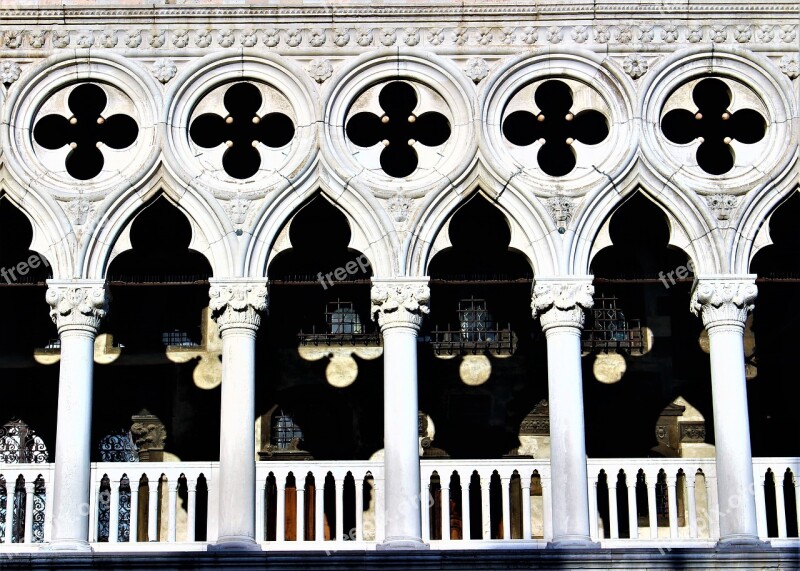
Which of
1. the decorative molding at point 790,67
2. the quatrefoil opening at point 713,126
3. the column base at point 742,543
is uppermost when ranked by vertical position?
the decorative molding at point 790,67

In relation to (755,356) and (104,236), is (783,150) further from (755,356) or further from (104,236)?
(104,236)

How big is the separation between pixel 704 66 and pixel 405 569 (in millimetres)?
7204

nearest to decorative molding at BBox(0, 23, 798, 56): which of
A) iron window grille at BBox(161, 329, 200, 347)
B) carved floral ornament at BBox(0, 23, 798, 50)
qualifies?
carved floral ornament at BBox(0, 23, 798, 50)

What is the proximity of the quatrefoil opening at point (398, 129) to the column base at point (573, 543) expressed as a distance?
203 inches

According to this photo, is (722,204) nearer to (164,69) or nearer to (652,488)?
(652,488)

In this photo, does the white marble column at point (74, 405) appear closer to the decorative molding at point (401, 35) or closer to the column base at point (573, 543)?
the decorative molding at point (401, 35)

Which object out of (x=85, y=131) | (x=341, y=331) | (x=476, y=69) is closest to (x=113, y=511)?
(x=85, y=131)

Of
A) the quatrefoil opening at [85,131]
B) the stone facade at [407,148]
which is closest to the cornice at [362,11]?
the stone facade at [407,148]

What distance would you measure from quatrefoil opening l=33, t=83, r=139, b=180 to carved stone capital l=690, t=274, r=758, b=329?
730cm

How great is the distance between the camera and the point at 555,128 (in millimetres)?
25391

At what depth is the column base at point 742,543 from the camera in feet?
74.0

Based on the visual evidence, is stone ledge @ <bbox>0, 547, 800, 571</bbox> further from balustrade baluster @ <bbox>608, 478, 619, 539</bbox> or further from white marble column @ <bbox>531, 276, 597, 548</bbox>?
balustrade baluster @ <bbox>608, 478, 619, 539</bbox>

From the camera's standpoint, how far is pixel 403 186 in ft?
78.5

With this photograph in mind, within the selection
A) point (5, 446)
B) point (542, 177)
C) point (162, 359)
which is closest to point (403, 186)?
point (542, 177)
